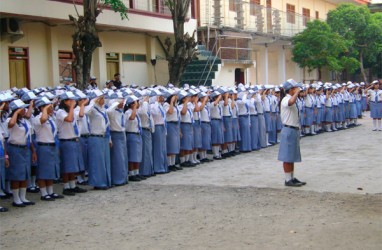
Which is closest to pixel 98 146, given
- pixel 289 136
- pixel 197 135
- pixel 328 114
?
pixel 289 136

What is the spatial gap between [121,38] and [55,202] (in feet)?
46.0

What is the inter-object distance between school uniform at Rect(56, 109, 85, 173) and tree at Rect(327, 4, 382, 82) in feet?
84.9

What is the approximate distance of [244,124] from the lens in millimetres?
16703

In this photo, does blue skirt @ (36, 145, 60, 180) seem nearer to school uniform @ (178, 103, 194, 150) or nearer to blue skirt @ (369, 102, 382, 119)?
school uniform @ (178, 103, 194, 150)

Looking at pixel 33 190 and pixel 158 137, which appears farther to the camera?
pixel 158 137

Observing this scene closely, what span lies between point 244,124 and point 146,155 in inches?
182

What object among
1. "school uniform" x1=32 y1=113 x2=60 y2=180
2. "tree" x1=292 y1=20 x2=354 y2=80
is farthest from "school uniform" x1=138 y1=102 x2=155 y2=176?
"tree" x1=292 y1=20 x2=354 y2=80

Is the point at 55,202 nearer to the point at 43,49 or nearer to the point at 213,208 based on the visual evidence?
the point at 213,208

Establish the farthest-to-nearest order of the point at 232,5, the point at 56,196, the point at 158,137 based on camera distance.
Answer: the point at 232,5 → the point at 158,137 → the point at 56,196

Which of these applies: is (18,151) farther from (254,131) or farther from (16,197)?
(254,131)

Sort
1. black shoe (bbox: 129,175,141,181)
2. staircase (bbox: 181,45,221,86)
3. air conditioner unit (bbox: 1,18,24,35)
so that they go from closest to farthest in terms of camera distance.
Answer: black shoe (bbox: 129,175,141,181) < air conditioner unit (bbox: 1,18,24,35) < staircase (bbox: 181,45,221,86)

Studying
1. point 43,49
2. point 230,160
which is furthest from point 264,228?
point 43,49

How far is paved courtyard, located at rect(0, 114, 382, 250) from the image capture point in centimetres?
730

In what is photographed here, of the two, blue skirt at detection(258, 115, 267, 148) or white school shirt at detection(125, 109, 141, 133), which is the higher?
white school shirt at detection(125, 109, 141, 133)
